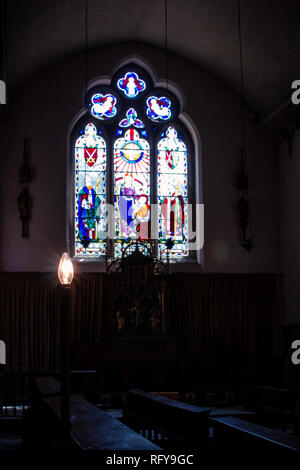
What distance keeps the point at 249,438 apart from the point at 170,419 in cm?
137

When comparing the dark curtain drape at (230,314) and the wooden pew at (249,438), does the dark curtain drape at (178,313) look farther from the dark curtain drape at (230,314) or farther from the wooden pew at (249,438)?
the wooden pew at (249,438)

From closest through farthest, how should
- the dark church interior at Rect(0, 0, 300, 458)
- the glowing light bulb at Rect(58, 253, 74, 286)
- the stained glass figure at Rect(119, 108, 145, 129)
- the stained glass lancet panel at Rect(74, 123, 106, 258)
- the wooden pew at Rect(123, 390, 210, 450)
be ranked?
1. the glowing light bulb at Rect(58, 253, 74, 286)
2. the wooden pew at Rect(123, 390, 210, 450)
3. the dark church interior at Rect(0, 0, 300, 458)
4. the stained glass lancet panel at Rect(74, 123, 106, 258)
5. the stained glass figure at Rect(119, 108, 145, 129)

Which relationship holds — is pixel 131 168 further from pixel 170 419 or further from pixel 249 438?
pixel 249 438

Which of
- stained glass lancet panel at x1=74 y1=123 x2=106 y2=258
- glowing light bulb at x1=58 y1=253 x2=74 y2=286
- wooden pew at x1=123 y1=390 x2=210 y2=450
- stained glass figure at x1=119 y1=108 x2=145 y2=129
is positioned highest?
stained glass figure at x1=119 y1=108 x2=145 y2=129

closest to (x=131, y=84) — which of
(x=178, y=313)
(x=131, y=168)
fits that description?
(x=131, y=168)

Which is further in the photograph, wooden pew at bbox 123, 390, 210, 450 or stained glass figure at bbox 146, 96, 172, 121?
stained glass figure at bbox 146, 96, 172, 121

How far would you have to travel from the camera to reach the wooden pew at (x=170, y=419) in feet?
14.6

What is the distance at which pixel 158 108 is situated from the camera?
1289 cm

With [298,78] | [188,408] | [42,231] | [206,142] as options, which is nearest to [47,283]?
[42,231]

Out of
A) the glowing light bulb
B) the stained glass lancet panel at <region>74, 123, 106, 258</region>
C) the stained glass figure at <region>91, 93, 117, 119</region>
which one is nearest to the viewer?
the glowing light bulb

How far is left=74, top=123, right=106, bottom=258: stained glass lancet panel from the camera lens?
477 inches

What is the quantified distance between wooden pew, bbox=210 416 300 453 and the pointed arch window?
7664 mm

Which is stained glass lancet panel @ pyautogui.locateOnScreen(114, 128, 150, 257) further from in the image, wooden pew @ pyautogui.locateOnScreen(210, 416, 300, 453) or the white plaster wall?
wooden pew @ pyautogui.locateOnScreen(210, 416, 300, 453)

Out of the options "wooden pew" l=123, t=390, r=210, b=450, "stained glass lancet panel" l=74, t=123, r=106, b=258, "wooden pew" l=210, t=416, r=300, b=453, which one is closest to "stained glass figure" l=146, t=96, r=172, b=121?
"stained glass lancet panel" l=74, t=123, r=106, b=258
